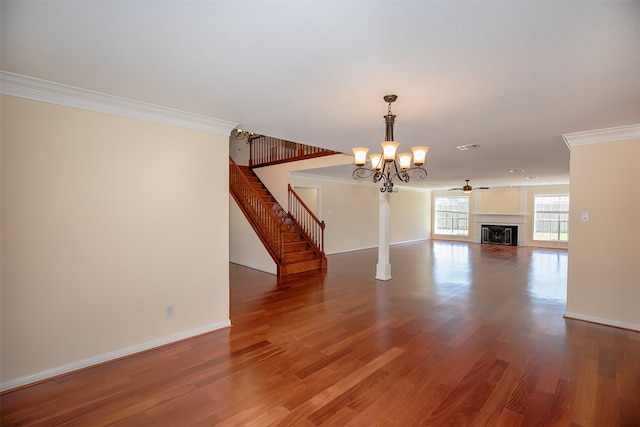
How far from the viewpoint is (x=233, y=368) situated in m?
2.57

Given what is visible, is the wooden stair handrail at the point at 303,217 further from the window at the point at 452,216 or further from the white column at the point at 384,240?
the window at the point at 452,216

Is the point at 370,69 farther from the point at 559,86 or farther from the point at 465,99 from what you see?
the point at 559,86

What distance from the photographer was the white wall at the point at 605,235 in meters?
3.42

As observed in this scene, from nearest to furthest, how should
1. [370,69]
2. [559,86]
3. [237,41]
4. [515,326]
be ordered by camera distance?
[237,41] → [370,69] → [559,86] → [515,326]

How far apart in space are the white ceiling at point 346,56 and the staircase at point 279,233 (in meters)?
3.59

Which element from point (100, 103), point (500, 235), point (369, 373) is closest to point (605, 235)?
point (369, 373)

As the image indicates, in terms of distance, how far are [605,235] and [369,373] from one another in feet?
11.3

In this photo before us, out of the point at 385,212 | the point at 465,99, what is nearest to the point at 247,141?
the point at 385,212

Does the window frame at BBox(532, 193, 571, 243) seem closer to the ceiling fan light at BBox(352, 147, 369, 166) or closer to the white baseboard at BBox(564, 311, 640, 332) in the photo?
the white baseboard at BBox(564, 311, 640, 332)

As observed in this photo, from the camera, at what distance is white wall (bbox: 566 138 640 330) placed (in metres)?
3.42

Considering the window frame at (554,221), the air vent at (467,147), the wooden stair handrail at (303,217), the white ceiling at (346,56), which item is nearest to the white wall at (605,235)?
the white ceiling at (346,56)

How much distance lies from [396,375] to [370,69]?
2453 mm

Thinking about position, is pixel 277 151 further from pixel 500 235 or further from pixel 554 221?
pixel 554 221

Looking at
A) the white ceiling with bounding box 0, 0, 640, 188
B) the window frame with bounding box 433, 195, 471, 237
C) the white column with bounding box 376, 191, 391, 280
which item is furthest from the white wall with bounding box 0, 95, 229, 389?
the window frame with bounding box 433, 195, 471, 237
